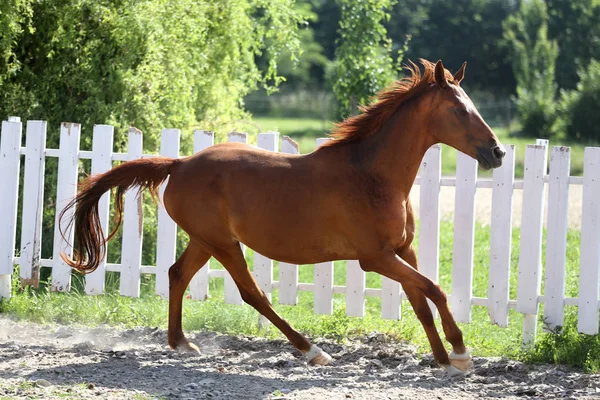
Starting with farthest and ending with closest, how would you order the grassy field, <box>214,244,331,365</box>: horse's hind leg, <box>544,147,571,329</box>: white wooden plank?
the grassy field → <box>544,147,571,329</box>: white wooden plank → <box>214,244,331,365</box>: horse's hind leg

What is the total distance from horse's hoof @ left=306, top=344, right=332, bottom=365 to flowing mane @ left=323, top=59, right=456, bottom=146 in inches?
56.4

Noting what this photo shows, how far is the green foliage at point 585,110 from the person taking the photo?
2977cm

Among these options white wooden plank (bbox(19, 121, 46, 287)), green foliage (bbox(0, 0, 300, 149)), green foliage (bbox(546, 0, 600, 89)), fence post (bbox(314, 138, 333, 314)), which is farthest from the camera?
green foliage (bbox(546, 0, 600, 89))

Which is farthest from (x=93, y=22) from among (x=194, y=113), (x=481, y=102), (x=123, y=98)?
(x=481, y=102)

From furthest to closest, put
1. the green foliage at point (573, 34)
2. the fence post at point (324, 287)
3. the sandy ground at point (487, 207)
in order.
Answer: the green foliage at point (573, 34)
the sandy ground at point (487, 207)
the fence post at point (324, 287)

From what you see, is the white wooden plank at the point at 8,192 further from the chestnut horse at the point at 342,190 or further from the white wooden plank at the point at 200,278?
the chestnut horse at the point at 342,190

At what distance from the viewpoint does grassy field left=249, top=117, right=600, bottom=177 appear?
23.1 metres

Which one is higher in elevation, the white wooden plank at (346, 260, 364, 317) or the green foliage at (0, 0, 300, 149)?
the green foliage at (0, 0, 300, 149)

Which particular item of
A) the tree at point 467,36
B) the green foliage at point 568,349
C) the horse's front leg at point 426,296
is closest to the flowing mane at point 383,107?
the horse's front leg at point 426,296

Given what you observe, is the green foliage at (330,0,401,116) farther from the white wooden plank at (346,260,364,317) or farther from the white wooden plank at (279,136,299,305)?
the white wooden plank at (346,260,364,317)

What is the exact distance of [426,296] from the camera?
5.39 metres

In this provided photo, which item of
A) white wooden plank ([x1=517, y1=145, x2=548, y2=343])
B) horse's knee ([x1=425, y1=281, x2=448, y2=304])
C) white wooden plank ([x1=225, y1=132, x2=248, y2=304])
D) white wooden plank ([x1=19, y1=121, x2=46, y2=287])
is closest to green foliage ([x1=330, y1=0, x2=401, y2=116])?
white wooden plank ([x1=225, y1=132, x2=248, y2=304])

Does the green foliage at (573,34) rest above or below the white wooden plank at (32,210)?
above

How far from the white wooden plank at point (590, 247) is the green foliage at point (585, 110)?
25046mm
